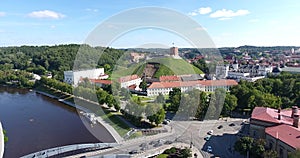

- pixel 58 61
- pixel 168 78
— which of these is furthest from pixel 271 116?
pixel 58 61

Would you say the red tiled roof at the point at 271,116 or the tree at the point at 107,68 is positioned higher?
the tree at the point at 107,68

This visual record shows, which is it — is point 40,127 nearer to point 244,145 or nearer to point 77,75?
point 244,145

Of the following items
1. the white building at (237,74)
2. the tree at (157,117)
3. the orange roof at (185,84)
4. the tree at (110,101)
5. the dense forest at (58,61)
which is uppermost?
the dense forest at (58,61)

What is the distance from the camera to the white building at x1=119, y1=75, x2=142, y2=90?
62.1 feet

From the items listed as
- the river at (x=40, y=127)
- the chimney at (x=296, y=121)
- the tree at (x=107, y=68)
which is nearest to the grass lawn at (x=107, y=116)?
the river at (x=40, y=127)

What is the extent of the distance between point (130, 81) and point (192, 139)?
1066cm

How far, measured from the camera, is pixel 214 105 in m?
12.7

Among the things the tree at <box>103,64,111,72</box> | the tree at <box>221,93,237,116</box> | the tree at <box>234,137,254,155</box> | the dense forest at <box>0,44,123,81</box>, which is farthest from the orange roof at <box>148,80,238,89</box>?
the tree at <box>103,64,111,72</box>

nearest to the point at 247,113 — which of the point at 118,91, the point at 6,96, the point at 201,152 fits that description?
the point at 201,152

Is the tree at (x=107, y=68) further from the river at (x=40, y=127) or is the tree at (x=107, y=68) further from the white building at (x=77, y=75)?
the river at (x=40, y=127)

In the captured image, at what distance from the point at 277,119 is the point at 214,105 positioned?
4.00 metres

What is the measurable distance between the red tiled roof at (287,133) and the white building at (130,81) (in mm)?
12363

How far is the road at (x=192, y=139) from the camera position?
27.5 feet

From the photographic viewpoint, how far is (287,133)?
775cm
